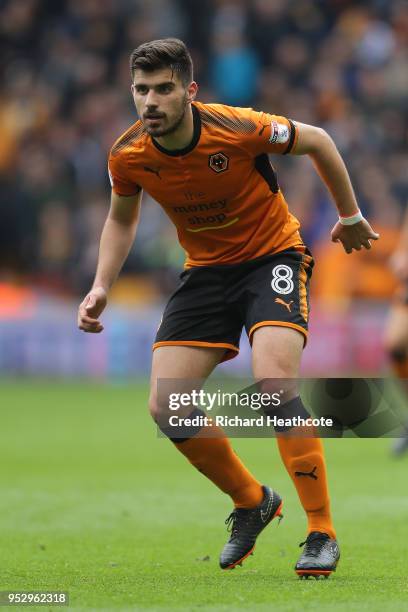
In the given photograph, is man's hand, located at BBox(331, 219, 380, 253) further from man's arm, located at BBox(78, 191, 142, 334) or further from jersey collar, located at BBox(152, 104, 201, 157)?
man's arm, located at BBox(78, 191, 142, 334)

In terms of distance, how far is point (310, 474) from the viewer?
5301 mm

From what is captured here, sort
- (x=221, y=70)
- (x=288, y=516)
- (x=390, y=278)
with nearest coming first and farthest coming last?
(x=288, y=516) < (x=390, y=278) < (x=221, y=70)

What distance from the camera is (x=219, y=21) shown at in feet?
61.2

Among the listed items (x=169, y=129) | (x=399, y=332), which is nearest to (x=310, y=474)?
(x=169, y=129)

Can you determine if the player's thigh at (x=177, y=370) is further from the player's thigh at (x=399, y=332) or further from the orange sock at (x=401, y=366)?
the orange sock at (x=401, y=366)

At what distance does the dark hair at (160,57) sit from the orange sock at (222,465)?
4.87 feet

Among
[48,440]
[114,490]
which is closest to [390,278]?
[48,440]

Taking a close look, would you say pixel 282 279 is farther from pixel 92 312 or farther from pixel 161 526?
pixel 161 526

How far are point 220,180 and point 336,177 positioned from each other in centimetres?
48

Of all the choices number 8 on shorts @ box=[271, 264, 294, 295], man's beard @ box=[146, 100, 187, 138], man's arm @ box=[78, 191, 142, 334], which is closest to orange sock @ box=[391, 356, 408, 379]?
man's arm @ box=[78, 191, 142, 334]

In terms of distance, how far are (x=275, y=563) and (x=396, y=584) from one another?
2.71 feet

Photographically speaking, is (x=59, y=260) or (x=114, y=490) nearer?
(x=114, y=490)

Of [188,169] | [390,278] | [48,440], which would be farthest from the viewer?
[390,278]

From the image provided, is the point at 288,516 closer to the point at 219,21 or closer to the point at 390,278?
the point at 390,278
